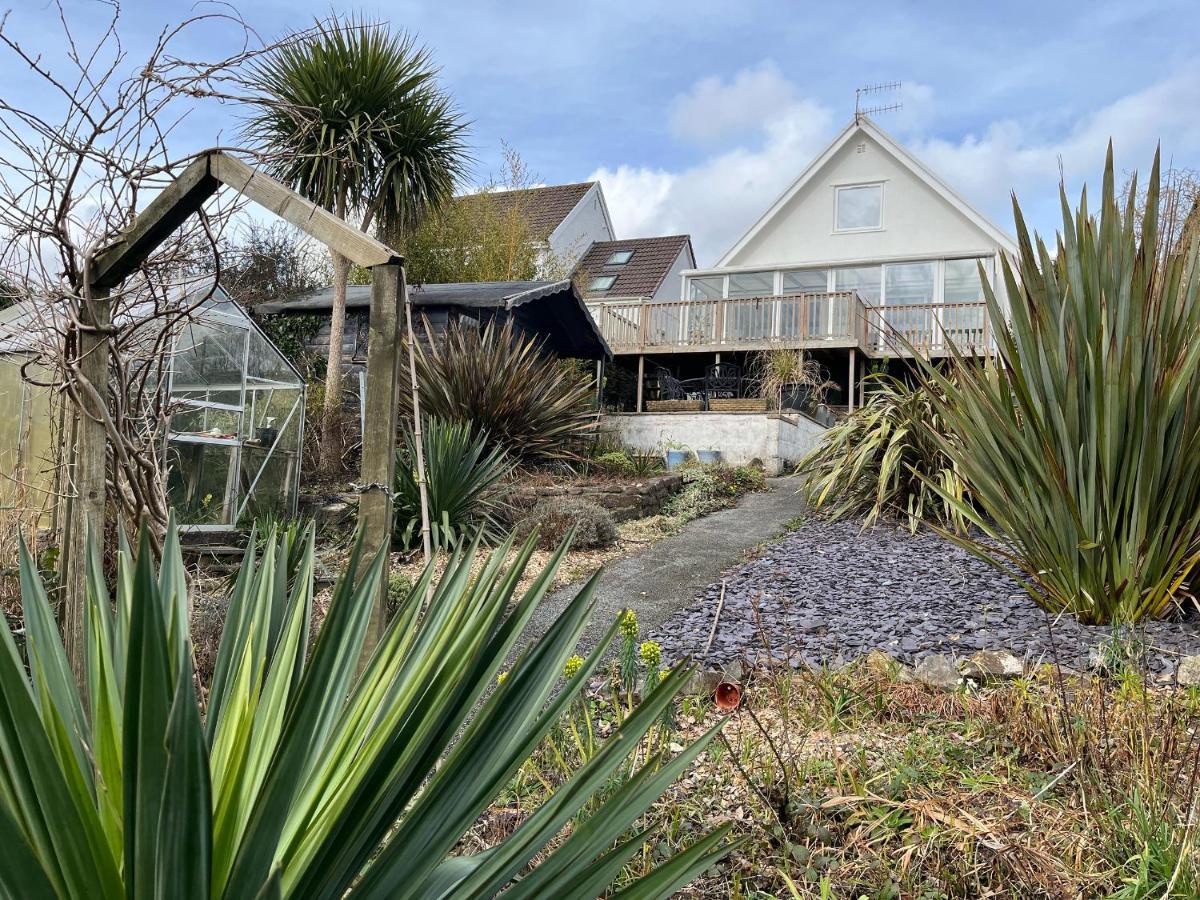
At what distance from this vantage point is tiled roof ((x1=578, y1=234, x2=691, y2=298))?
23.3 m

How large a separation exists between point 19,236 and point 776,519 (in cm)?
704

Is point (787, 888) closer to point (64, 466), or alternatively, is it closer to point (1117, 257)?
point (64, 466)

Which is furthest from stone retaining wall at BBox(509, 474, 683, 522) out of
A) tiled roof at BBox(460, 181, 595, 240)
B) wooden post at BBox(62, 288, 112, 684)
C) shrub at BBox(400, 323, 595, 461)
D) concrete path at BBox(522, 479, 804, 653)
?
tiled roof at BBox(460, 181, 595, 240)

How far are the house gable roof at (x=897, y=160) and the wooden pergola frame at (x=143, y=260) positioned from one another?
18.6 metres

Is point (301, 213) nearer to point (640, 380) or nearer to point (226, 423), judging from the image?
point (226, 423)

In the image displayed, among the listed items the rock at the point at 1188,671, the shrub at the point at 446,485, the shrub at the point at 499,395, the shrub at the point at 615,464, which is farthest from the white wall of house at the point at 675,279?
the rock at the point at 1188,671

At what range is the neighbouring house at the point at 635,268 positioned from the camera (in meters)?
23.2

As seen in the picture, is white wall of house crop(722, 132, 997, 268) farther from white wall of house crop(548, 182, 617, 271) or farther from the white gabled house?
white wall of house crop(548, 182, 617, 271)

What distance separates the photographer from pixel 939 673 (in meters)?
3.59

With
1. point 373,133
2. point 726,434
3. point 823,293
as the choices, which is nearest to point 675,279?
point 823,293

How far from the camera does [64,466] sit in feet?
9.23

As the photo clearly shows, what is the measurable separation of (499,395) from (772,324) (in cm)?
802

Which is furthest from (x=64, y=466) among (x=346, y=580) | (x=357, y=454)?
(x=357, y=454)

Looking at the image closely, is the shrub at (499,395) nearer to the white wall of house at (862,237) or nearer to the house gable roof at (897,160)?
the white wall of house at (862,237)
